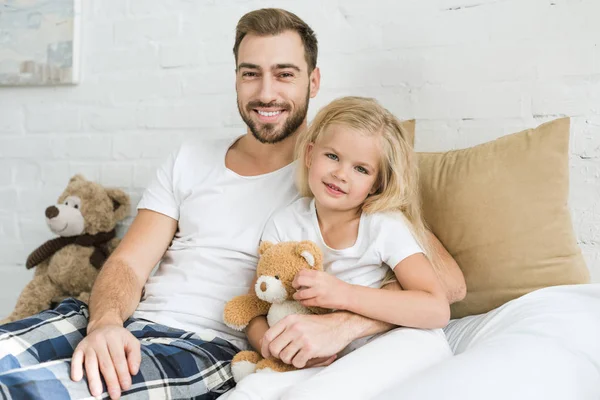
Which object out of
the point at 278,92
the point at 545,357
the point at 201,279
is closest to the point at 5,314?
the point at 201,279

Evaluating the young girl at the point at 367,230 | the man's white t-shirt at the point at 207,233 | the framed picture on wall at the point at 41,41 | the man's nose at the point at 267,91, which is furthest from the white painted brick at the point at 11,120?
the young girl at the point at 367,230

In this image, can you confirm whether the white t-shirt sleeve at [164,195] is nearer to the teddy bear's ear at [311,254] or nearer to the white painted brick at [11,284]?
the teddy bear's ear at [311,254]

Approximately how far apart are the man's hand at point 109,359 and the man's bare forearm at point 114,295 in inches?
4.8

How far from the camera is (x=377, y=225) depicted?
4.25ft

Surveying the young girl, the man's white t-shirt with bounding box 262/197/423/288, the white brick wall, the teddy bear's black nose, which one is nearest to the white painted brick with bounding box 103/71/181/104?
the white brick wall

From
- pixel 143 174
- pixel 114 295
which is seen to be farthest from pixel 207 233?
pixel 143 174

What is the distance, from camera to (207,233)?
5.05 ft

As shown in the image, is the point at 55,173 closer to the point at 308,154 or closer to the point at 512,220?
the point at 308,154

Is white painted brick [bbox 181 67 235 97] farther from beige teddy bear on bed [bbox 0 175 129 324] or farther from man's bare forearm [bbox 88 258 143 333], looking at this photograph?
man's bare forearm [bbox 88 258 143 333]

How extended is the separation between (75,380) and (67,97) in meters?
1.57

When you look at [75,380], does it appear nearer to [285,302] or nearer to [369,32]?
[285,302]

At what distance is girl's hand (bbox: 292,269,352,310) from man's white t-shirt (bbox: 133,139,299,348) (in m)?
0.31

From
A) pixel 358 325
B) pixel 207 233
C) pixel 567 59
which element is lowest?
pixel 358 325

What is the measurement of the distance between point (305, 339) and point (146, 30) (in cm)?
151
